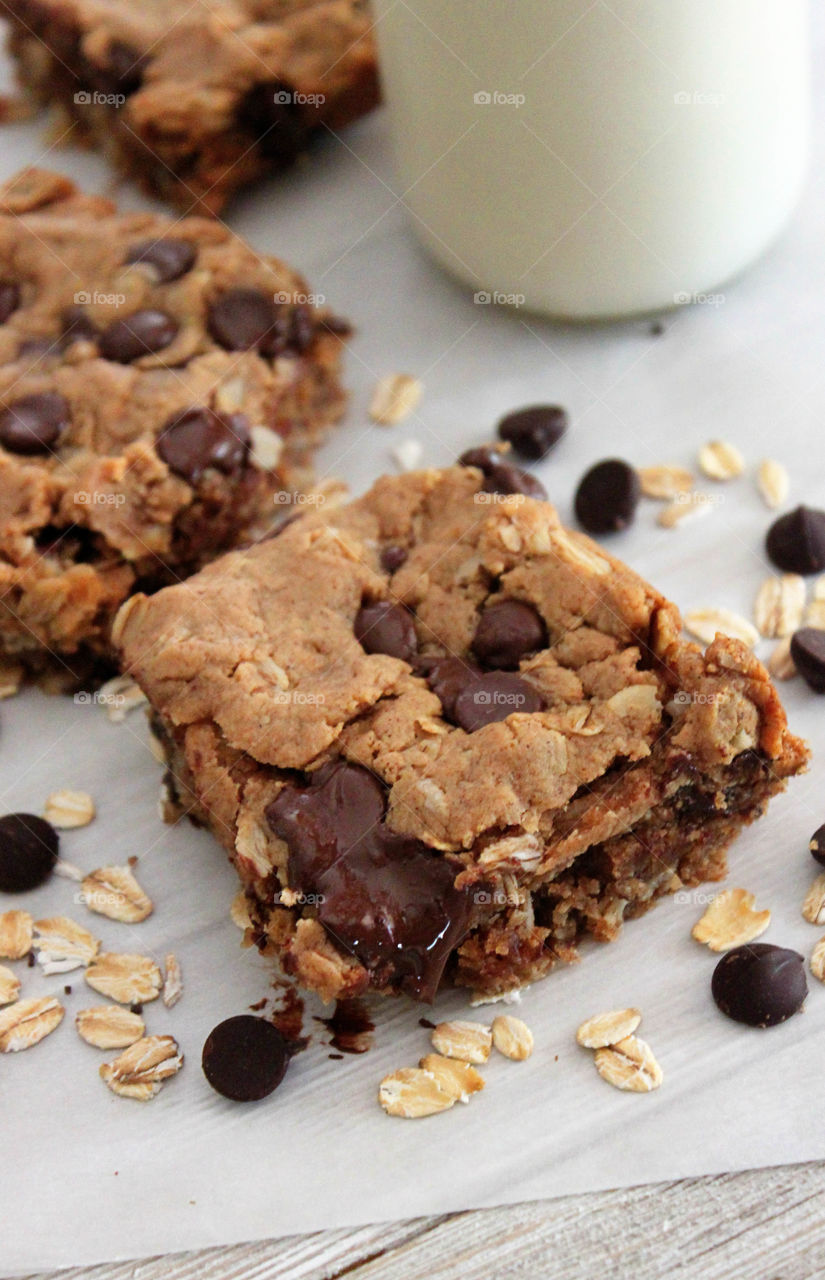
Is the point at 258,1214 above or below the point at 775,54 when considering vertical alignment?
below

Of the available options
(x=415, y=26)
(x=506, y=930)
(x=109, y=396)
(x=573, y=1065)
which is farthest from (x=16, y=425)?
(x=573, y=1065)

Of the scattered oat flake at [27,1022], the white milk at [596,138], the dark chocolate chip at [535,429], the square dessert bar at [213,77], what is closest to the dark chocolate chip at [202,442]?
the dark chocolate chip at [535,429]

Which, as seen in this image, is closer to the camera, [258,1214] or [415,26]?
[258,1214]

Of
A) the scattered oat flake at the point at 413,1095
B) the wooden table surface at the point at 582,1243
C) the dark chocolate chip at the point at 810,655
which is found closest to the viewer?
the wooden table surface at the point at 582,1243

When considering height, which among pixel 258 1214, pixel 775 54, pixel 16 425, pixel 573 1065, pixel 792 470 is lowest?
pixel 258 1214

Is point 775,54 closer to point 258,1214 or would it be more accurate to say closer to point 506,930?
point 506,930

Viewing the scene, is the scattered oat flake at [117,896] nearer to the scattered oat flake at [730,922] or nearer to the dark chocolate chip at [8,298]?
the scattered oat flake at [730,922]
